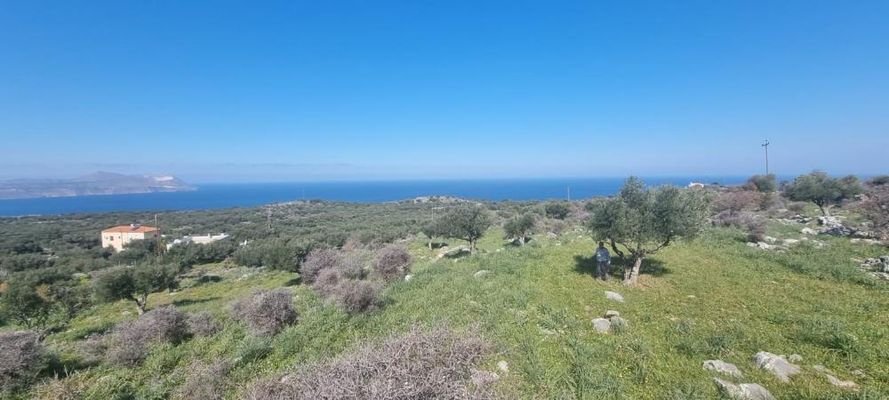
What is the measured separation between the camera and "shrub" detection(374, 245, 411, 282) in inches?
819

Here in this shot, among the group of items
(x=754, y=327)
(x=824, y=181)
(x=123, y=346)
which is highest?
(x=824, y=181)

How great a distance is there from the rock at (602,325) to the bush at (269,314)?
11303 mm

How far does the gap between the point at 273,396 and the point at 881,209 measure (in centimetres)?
3212

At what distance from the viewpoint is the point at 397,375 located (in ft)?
17.3

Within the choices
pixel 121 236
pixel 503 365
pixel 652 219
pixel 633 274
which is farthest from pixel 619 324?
pixel 121 236

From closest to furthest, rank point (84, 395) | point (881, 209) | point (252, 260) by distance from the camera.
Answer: point (84, 395) < point (881, 209) < point (252, 260)

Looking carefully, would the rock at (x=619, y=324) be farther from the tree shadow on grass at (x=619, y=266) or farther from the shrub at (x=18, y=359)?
the shrub at (x=18, y=359)

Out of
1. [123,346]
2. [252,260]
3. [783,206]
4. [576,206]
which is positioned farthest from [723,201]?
[252,260]

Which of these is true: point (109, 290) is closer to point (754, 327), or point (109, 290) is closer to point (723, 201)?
point (754, 327)

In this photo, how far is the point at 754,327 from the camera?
1062 centimetres

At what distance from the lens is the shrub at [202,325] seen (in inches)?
594

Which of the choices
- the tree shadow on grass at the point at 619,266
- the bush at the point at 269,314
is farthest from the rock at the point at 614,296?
the bush at the point at 269,314

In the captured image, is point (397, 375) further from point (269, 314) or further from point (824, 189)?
point (824, 189)

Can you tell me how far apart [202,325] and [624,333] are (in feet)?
55.6
